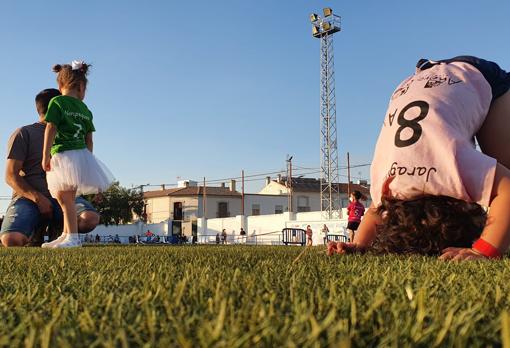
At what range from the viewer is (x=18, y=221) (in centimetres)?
667

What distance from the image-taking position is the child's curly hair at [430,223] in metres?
2.65

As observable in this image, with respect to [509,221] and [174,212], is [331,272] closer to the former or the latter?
[509,221]

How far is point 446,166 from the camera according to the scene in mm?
2572

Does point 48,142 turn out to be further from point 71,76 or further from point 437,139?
point 437,139

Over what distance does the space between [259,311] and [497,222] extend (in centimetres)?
201

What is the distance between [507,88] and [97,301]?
9.22 ft

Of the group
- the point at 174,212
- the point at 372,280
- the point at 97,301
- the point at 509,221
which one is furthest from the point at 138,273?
the point at 174,212

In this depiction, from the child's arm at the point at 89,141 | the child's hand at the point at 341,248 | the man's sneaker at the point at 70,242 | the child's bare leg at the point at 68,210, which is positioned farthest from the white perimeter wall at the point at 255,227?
the child's hand at the point at 341,248

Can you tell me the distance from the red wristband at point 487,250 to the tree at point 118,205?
72562 millimetres

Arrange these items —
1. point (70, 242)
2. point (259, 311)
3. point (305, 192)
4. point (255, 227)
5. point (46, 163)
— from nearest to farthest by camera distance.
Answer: point (259, 311) < point (70, 242) < point (46, 163) < point (255, 227) < point (305, 192)

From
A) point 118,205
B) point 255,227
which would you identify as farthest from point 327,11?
point 118,205

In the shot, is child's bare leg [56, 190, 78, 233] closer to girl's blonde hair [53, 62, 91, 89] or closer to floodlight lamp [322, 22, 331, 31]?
girl's blonde hair [53, 62, 91, 89]

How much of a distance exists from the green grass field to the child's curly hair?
0.70 m

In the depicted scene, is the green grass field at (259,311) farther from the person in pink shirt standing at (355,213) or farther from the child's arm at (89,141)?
Result: the person in pink shirt standing at (355,213)
